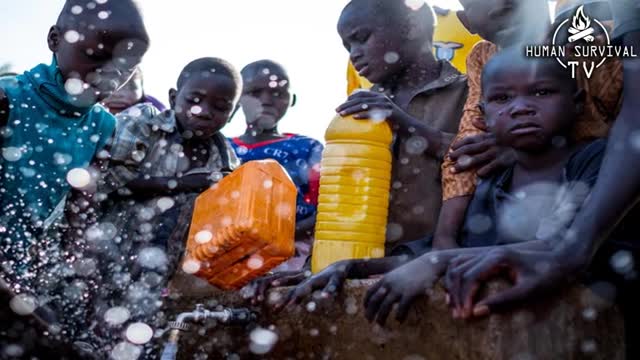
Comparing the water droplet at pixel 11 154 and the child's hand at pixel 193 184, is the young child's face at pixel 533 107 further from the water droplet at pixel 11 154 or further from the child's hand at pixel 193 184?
the water droplet at pixel 11 154

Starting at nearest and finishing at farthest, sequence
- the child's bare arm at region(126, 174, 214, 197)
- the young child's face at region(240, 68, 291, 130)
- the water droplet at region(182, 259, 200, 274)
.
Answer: the water droplet at region(182, 259, 200, 274) → the child's bare arm at region(126, 174, 214, 197) → the young child's face at region(240, 68, 291, 130)

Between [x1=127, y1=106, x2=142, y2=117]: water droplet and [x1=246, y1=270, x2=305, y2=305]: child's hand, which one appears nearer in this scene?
[x1=246, y1=270, x2=305, y2=305]: child's hand

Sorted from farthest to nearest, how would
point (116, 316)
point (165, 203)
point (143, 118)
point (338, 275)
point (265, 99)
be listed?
point (265, 99) → point (143, 118) → point (165, 203) → point (116, 316) → point (338, 275)

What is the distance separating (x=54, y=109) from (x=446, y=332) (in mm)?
2216

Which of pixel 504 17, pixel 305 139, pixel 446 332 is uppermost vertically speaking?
pixel 504 17

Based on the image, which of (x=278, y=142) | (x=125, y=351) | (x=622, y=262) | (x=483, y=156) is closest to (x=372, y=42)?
(x=483, y=156)

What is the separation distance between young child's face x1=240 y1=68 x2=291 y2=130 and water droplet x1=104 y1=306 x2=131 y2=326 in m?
2.04

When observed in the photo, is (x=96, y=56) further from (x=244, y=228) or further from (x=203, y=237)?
(x=244, y=228)

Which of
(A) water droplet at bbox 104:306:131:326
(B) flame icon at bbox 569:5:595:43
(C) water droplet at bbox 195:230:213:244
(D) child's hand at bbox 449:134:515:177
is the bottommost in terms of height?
(A) water droplet at bbox 104:306:131:326

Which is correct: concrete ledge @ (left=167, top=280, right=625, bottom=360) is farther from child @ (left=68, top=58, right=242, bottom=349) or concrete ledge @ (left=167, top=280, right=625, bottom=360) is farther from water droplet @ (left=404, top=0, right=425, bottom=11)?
water droplet @ (left=404, top=0, right=425, bottom=11)

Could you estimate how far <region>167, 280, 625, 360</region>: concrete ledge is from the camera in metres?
1.74

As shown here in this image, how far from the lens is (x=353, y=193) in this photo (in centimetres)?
267

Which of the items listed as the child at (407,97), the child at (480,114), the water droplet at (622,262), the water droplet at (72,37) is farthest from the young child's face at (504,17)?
the water droplet at (72,37)

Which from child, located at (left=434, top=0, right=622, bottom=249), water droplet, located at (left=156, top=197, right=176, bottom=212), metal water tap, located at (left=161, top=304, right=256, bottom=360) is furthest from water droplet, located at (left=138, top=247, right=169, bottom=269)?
child, located at (left=434, top=0, right=622, bottom=249)
